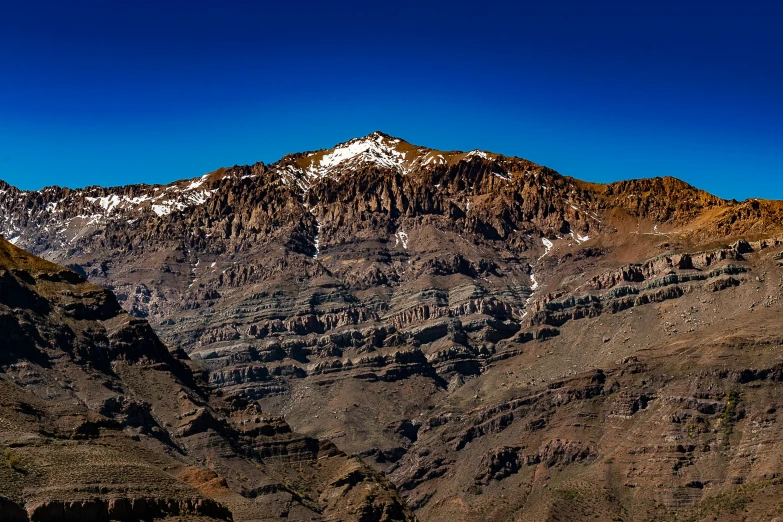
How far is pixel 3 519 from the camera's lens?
92.9 metres

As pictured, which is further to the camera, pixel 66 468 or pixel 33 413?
pixel 33 413

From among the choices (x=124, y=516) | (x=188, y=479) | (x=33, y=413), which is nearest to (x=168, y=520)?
(x=124, y=516)

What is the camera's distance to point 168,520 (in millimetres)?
113125

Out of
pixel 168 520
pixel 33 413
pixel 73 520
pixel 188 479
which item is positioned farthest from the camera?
pixel 188 479

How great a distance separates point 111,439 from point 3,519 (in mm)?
64643

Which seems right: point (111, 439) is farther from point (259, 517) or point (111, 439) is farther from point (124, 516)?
point (124, 516)

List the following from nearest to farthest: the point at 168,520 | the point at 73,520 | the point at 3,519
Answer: the point at 3,519
the point at 73,520
the point at 168,520

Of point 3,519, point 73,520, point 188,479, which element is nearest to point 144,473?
point 73,520

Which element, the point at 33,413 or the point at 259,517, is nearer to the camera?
the point at 33,413

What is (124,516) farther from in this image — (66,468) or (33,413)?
(33,413)

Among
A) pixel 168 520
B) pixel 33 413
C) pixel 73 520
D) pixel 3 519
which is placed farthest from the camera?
pixel 33 413

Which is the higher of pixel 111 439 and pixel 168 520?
pixel 111 439

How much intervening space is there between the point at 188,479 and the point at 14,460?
68.6 m

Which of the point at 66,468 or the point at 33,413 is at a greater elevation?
the point at 33,413
